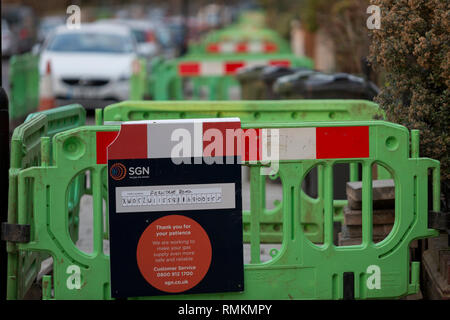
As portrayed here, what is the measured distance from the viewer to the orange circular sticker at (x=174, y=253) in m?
5.04

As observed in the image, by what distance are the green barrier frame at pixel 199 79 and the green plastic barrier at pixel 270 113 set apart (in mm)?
8512

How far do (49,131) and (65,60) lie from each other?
11.7 meters

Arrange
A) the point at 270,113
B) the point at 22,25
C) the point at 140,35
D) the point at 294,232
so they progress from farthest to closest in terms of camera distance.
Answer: the point at 22,25, the point at 140,35, the point at 270,113, the point at 294,232

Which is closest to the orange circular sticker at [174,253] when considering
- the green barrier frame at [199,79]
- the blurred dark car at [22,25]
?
the green barrier frame at [199,79]

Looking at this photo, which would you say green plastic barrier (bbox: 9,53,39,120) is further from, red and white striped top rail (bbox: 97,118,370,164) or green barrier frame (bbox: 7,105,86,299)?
red and white striped top rail (bbox: 97,118,370,164)

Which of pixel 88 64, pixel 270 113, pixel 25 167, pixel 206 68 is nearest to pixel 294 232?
pixel 25 167

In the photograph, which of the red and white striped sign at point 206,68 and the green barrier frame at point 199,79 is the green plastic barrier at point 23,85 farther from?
the red and white striped sign at point 206,68

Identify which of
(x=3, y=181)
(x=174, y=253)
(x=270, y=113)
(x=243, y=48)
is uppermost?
(x=243, y=48)

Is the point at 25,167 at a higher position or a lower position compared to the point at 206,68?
lower

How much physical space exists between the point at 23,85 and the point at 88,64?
242 centimetres

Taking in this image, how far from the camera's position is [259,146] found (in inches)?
204

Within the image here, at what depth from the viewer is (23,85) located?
606 inches

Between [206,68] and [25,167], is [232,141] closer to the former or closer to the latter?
[25,167]
